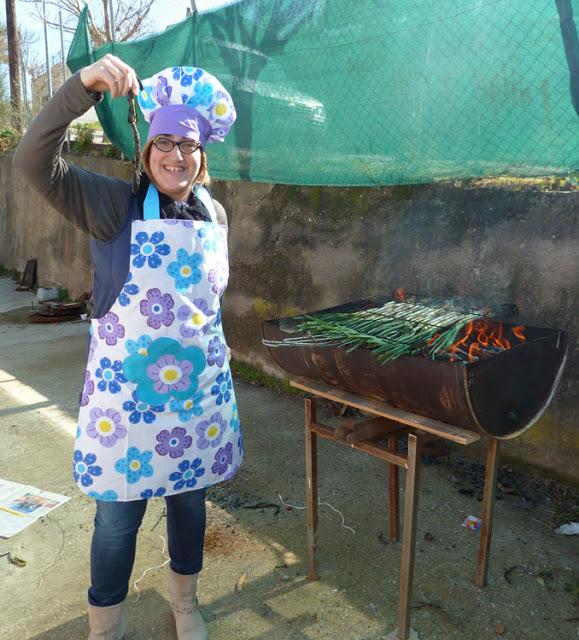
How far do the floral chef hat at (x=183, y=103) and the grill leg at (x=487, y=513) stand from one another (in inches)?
62.3

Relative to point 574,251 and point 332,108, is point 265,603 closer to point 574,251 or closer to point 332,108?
point 574,251

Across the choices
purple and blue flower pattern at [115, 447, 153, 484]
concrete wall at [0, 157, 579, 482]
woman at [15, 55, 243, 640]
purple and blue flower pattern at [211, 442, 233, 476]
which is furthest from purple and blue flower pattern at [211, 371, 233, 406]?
concrete wall at [0, 157, 579, 482]

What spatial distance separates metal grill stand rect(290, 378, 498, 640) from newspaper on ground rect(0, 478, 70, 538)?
1.38 metres

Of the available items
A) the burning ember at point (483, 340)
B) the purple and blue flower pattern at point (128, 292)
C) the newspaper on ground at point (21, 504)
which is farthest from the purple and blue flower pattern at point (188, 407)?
the newspaper on ground at point (21, 504)

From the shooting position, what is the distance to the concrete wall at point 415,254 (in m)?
3.19

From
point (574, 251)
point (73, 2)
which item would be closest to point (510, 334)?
point (574, 251)

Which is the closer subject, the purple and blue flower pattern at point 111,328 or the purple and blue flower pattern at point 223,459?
the purple and blue flower pattern at point 111,328

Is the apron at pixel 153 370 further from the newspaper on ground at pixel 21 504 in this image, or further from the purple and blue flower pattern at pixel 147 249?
the newspaper on ground at pixel 21 504

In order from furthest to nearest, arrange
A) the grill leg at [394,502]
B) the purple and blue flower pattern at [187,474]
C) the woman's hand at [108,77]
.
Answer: the grill leg at [394,502] < the purple and blue flower pattern at [187,474] < the woman's hand at [108,77]

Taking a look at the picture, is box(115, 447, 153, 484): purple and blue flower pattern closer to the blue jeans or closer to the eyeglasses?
the blue jeans

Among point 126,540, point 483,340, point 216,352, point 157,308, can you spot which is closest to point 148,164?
point 157,308

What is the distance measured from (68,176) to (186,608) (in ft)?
5.03

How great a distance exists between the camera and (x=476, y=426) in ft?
6.68

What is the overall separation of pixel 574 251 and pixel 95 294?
88.0 inches
